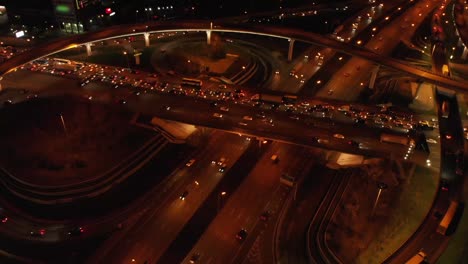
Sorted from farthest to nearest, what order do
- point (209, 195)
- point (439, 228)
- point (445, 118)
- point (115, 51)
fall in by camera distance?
1. point (115, 51)
2. point (445, 118)
3. point (209, 195)
4. point (439, 228)

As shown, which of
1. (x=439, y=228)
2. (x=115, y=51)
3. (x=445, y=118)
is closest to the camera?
(x=439, y=228)

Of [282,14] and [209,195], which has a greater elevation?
[282,14]

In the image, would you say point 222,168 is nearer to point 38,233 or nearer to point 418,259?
point 38,233

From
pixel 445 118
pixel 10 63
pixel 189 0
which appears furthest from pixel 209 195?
pixel 189 0

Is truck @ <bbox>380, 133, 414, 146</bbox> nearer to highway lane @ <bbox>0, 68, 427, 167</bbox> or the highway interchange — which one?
highway lane @ <bbox>0, 68, 427, 167</bbox>

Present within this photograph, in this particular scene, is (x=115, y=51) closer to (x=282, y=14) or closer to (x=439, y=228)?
(x=282, y=14)

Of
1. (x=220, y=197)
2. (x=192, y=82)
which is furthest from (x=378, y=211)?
(x=192, y=82)

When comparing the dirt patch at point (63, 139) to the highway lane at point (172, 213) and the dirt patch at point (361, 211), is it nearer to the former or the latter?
the highway lane at point (172, 213)
